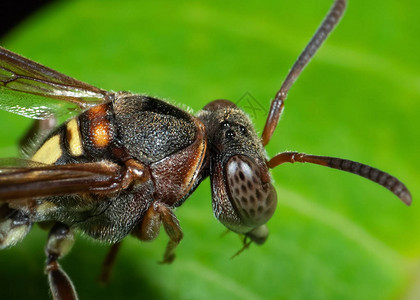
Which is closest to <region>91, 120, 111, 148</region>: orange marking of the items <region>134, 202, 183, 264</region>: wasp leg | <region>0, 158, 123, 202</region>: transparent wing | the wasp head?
<region>0, 158, 123, 202</region>: transparent wing

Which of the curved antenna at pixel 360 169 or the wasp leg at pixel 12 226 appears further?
the wasp leg at pixel 12 226

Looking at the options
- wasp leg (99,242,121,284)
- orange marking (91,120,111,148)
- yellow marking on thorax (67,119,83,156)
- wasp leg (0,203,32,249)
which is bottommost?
wasp leg (99,242,121,284)

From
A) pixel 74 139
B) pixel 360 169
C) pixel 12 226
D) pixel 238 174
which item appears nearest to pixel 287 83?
pixel 238 174

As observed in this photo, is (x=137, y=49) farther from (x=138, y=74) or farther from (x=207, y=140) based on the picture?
(x=207, y=140)

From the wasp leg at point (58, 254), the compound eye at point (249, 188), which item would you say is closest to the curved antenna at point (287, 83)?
the compound eye at point (249, 188)

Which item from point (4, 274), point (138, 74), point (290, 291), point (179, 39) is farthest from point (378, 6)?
point (4, 274)

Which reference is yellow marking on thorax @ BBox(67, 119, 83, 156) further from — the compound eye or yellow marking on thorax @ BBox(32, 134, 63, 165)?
the compound eye

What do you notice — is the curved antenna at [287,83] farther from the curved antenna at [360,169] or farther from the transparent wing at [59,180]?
the transparent wing at [59,180]
